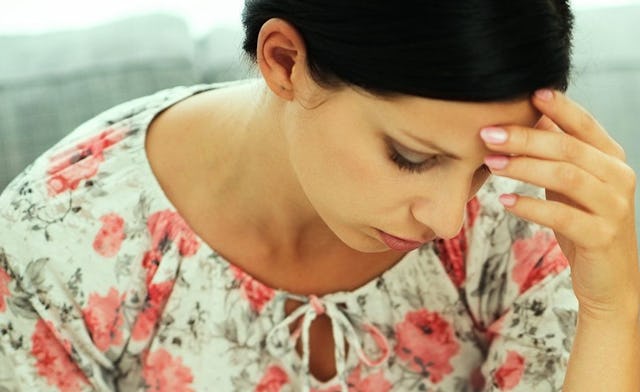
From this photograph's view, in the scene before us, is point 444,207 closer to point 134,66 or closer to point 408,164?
point 408,164

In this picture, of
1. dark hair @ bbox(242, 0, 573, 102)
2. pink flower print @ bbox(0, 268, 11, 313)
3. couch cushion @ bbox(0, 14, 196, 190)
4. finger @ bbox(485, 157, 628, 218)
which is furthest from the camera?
couch cushion @ bbox(0, 14, 196, 190)

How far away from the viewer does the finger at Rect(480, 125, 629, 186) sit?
36.5 inches

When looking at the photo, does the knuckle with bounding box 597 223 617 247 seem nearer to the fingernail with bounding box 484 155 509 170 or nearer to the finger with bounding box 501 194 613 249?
the finger with bounding box 501 194 613 249

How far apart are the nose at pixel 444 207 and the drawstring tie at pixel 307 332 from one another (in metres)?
0.29

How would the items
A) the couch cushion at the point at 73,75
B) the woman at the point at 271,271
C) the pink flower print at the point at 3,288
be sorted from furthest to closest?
the couch cushion at the point at 73,75
the pink flower print at the point at 3,288
the woman at the point at 271,271

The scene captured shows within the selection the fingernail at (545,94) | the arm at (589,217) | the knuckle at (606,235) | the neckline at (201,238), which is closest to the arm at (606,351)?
the arm at (589,217)

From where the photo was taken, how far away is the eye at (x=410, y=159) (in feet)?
3.13

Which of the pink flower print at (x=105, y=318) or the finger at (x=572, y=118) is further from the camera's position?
the pink flower print at (x=105, y=318)

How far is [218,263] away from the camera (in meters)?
1.24

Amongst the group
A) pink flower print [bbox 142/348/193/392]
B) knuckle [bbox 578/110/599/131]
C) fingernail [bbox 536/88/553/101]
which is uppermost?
fingernail [bbox 536/88/553/101]

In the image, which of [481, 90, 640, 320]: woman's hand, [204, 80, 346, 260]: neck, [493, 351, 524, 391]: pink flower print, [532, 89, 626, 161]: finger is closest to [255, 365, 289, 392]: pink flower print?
[204, 80, 346, 260]: neck

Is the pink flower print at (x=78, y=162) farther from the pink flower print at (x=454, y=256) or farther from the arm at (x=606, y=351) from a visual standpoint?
the arm at (x=606, y=351)

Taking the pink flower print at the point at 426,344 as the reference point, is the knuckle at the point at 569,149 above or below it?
above

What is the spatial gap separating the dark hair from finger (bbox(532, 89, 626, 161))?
0.02 metres
